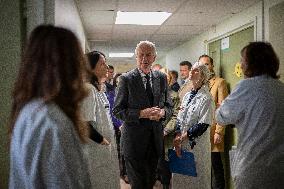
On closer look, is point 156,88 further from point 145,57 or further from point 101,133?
point 101,133

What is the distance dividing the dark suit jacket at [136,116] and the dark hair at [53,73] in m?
1.67

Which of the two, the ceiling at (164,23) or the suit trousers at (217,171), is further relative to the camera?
the ceiling at (164,23)

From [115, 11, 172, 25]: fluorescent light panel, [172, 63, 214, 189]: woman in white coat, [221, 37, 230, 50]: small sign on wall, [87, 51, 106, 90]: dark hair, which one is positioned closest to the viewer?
[87, 51, 106, 90]: dark hair

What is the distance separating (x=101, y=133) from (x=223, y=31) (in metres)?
3.52

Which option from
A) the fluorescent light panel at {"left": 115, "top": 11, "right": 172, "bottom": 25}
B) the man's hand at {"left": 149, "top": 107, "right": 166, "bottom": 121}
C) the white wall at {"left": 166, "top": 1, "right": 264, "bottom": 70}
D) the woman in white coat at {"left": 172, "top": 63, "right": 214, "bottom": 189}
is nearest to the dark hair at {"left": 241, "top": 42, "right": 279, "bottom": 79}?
the woman in white coat at {"left": 172, "top": 63, "right": 214, "bottom": 189}

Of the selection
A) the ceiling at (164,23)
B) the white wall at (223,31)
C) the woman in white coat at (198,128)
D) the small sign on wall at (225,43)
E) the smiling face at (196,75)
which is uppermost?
the ceiling at (164,23)

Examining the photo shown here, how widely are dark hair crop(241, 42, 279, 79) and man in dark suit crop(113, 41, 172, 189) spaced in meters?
0.93

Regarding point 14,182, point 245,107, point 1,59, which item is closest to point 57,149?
point 14,182

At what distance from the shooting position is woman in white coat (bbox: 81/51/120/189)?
89.3 inches

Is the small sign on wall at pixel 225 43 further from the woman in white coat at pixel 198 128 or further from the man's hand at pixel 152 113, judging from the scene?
the man's hand at pixel 152 113

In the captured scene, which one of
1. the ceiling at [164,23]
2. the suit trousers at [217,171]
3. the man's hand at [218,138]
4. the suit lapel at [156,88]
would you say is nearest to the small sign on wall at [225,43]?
the ceiling at [164,23]

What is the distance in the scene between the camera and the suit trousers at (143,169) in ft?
9.39

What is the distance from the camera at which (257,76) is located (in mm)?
2008

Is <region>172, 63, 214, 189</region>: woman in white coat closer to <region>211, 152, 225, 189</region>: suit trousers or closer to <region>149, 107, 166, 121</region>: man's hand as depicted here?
<region>149, 107, 166, 121</region>: man's hand
